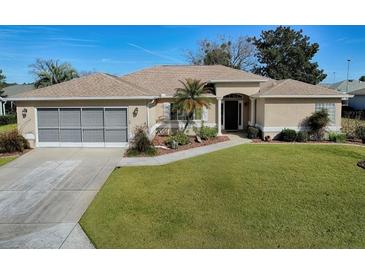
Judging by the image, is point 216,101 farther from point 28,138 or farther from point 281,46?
point 281,46

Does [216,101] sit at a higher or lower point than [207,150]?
higher

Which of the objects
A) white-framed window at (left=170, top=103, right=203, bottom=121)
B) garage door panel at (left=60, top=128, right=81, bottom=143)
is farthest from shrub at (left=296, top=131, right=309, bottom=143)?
garage door panel at (left=60, top=128, right=81, bottom=143)

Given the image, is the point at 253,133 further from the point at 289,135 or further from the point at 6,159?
the point at 6,159

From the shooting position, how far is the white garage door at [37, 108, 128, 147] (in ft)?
57.2

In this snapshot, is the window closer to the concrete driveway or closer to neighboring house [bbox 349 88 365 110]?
the concrete driveway

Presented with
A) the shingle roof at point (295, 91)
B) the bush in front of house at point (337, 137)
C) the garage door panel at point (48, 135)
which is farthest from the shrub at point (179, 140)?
the bush in front of house at point (337, 137)

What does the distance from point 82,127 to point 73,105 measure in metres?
1.44

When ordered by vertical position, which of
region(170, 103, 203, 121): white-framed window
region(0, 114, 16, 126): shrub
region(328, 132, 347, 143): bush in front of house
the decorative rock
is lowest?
the decorative rock

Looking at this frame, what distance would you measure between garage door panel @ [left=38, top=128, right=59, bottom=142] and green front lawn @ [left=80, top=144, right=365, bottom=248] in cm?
741

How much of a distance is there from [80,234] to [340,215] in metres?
7.03

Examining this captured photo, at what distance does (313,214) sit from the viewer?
8.09m

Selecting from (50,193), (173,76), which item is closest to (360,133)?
(173,76)

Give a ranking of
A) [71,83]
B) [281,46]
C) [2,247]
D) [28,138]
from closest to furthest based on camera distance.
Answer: [2,247] < [28,138] < [71,83] < [281,46]

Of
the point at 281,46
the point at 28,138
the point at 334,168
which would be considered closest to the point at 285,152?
the point at 334,168
